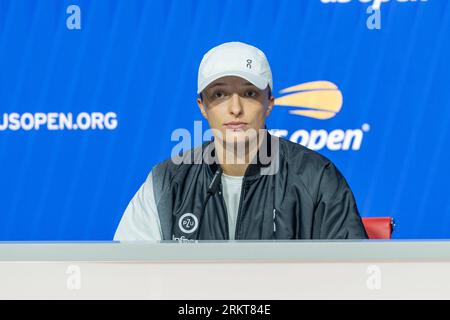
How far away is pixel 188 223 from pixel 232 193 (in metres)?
0.18

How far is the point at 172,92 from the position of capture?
2.73 metres

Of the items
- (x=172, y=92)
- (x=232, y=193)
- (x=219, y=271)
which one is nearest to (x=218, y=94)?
(x=232, y=193)

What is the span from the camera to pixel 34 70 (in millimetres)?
2803

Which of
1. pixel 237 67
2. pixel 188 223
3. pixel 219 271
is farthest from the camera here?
pixel 237 67

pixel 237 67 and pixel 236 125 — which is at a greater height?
pixel 237 67

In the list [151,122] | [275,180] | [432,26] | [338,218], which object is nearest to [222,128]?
[275,180]

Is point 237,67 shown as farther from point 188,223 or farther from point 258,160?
point 188,223

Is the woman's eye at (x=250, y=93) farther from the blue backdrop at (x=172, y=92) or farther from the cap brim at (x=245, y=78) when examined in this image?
the blue backdrop at (x=172, y=92)

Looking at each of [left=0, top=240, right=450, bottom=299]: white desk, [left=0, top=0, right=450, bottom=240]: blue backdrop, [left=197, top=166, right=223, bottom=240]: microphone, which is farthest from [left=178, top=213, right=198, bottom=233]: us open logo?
[left=0, top=0, right=450, bottom=240]: blue backdrop

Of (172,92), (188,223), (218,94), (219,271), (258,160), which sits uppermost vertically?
(172,92)

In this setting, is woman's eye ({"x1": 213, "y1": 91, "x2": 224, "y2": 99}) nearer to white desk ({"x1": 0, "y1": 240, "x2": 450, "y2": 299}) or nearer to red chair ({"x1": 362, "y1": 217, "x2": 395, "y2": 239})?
red chair ({"x1": 362, "y1": 217, "x2": 395, "y2": 239})

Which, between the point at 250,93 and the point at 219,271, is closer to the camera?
the point at 219,271
